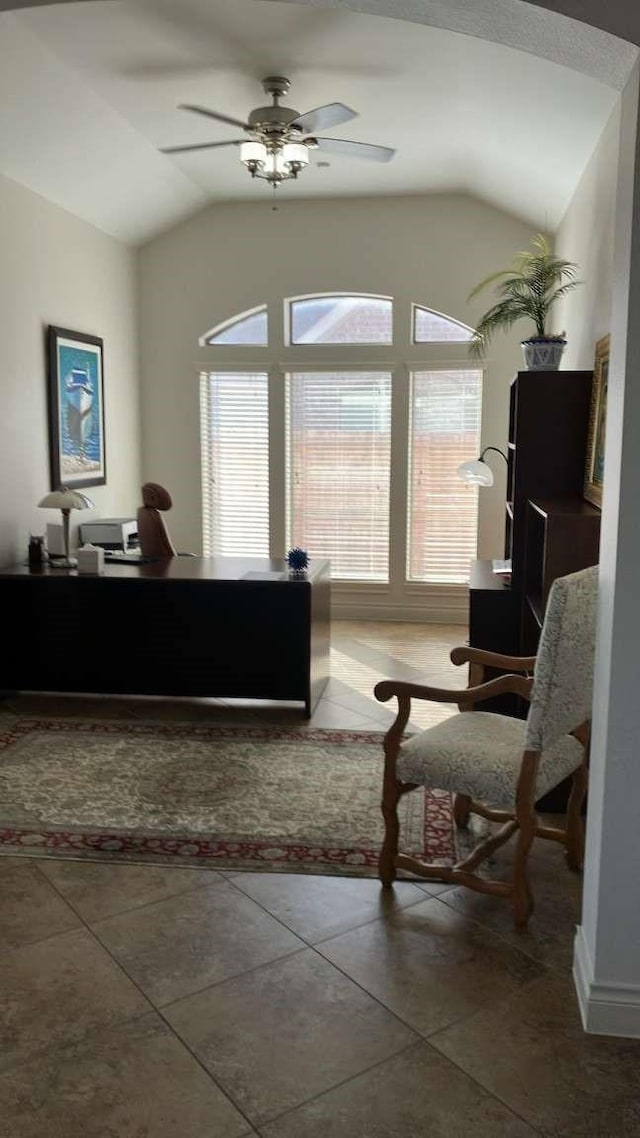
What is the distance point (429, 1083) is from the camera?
214cm

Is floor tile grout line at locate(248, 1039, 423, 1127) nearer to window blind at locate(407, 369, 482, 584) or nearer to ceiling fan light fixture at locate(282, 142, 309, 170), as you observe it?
ceiling fan light fixture at locate(282, 142, 309, 170)

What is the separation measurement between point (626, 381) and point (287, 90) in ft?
11.6

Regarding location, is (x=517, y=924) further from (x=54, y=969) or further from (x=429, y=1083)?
(x=54, y=969)

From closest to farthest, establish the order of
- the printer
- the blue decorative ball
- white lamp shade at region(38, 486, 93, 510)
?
Result: the blue decorative ball < white lamp shade at region(38, 486, 93, 510) < the printer

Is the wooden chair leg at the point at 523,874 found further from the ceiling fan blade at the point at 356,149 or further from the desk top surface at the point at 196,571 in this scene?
the ceiling fan blade at the point at 356,149

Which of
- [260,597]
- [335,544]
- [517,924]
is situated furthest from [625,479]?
[335,544]

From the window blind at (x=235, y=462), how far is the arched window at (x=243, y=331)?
28 centimetres

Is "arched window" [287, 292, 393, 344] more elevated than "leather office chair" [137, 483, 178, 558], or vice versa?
"arched window" [287, 292, 393, 344]

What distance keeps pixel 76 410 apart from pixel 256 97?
243 cm

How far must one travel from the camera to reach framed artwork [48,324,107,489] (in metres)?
5.94

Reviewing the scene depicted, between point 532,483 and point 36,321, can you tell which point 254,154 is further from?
point 532,483

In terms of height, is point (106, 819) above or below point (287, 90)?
below

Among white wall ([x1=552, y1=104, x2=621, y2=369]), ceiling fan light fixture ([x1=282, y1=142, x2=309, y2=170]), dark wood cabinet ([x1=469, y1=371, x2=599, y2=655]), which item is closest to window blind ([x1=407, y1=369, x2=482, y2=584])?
white wall ([x1=552, y1=104, x2=621, y2=369])

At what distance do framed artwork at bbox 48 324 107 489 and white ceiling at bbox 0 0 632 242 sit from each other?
3.09 ft
